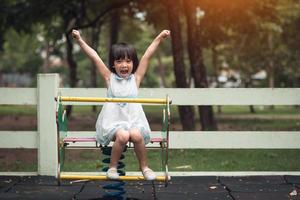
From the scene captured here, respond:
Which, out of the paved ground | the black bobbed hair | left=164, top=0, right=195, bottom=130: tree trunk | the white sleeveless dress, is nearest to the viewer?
the white sleeveless dress

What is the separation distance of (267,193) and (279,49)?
89.4 ft

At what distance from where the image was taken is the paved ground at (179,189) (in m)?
5.91

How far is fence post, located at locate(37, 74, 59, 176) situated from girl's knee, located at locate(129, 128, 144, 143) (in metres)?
2.37

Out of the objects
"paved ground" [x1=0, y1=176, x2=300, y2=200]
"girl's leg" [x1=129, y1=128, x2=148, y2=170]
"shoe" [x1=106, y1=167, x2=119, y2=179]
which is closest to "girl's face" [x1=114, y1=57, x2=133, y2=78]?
"girl's leg" [x1=129, y1=128, x2=148, y2=170]

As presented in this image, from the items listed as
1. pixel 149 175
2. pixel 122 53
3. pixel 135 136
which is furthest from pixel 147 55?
pixel 149 175

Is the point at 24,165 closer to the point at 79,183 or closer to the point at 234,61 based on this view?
the point at 79,183

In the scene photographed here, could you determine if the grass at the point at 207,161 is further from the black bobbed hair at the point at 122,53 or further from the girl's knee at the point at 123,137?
the girl's knee at the point at 123,137

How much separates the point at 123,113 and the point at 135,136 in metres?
0.34

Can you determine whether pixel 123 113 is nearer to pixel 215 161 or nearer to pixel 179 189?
pixel 179 189

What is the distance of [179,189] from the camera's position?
6.37m

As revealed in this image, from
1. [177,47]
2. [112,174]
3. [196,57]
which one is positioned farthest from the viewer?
[196,57]

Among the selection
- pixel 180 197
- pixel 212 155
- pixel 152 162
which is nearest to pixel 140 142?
pixel 180 197

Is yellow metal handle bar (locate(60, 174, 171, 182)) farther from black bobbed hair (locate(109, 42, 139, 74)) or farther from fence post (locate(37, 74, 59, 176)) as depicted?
fence post (locate(37, 74, 59, 176))

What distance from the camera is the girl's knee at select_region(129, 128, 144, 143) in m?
4.87
